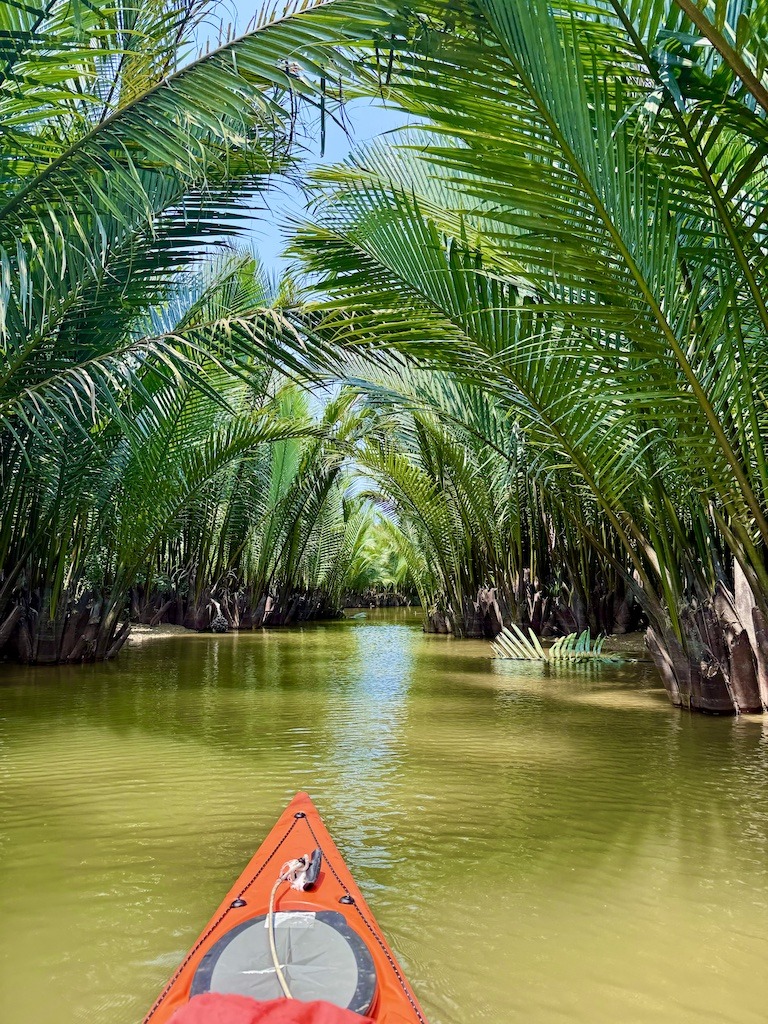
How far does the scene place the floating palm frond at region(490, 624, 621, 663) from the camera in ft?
29.7

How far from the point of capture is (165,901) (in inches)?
93.7

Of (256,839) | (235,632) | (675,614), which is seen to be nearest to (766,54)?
(256,839)

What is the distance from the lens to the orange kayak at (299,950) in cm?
154

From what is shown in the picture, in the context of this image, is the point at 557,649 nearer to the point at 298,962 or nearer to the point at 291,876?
the point at 291,876

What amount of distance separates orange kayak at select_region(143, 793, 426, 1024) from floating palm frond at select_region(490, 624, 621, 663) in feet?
23.9

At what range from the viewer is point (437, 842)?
2879mm

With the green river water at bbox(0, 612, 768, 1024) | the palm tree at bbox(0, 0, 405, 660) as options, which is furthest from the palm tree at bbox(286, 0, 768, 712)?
the green river water at bbox(0, 612, 768, 1024)

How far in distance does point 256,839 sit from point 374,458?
9.65m

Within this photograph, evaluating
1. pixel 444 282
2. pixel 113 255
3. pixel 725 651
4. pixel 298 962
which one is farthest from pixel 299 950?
pixel 113 255

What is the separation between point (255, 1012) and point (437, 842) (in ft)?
5.35

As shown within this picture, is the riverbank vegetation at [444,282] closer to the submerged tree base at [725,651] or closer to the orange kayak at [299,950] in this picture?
the submerged tree base at [725,651]

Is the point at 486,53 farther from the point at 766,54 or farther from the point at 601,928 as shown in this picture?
the point at 601,928

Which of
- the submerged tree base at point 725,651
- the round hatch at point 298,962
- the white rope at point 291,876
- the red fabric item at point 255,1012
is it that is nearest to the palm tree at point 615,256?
the submerged tree base at point 725,651

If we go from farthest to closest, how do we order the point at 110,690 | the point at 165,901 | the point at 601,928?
the point at 110,690 < the point at 165,901 < the point at 601,928
